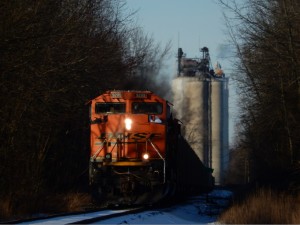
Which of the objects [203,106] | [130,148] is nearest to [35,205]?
[130,148]

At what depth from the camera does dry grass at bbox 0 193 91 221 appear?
16.1 meters

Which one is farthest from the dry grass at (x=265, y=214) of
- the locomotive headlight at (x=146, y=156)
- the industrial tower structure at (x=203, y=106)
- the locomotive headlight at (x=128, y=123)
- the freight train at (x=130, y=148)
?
the industrial tower structure at (x=203, y=106)

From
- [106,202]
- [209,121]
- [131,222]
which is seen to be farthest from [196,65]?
[131,222]

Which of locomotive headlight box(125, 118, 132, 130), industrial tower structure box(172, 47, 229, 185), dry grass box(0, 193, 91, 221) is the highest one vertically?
industrial tower structure box(172, 47, 229, 185)

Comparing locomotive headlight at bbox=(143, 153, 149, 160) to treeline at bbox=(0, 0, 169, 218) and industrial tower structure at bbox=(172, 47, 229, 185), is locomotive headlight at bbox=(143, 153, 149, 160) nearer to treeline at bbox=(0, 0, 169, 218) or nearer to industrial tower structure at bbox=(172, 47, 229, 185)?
treeline at bbox=(0, 0, 169, 218)

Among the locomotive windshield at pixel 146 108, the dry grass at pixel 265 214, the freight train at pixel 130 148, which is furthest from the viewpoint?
the locomotive windshield at pixel 146 108

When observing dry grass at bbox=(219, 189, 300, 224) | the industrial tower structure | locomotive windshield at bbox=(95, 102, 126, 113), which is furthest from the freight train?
the industrial tower structure

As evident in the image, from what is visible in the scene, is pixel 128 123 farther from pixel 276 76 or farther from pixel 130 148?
pixel 276 76

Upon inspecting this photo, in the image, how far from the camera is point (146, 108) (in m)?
20.4

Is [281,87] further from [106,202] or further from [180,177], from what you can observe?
[106,202]

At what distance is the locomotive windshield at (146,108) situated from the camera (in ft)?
66.6

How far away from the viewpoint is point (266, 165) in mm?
34281

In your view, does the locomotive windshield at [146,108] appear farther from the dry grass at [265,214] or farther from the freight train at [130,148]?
the dry grass at [265,214]

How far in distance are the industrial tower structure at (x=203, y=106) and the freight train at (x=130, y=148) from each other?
50.4 m
